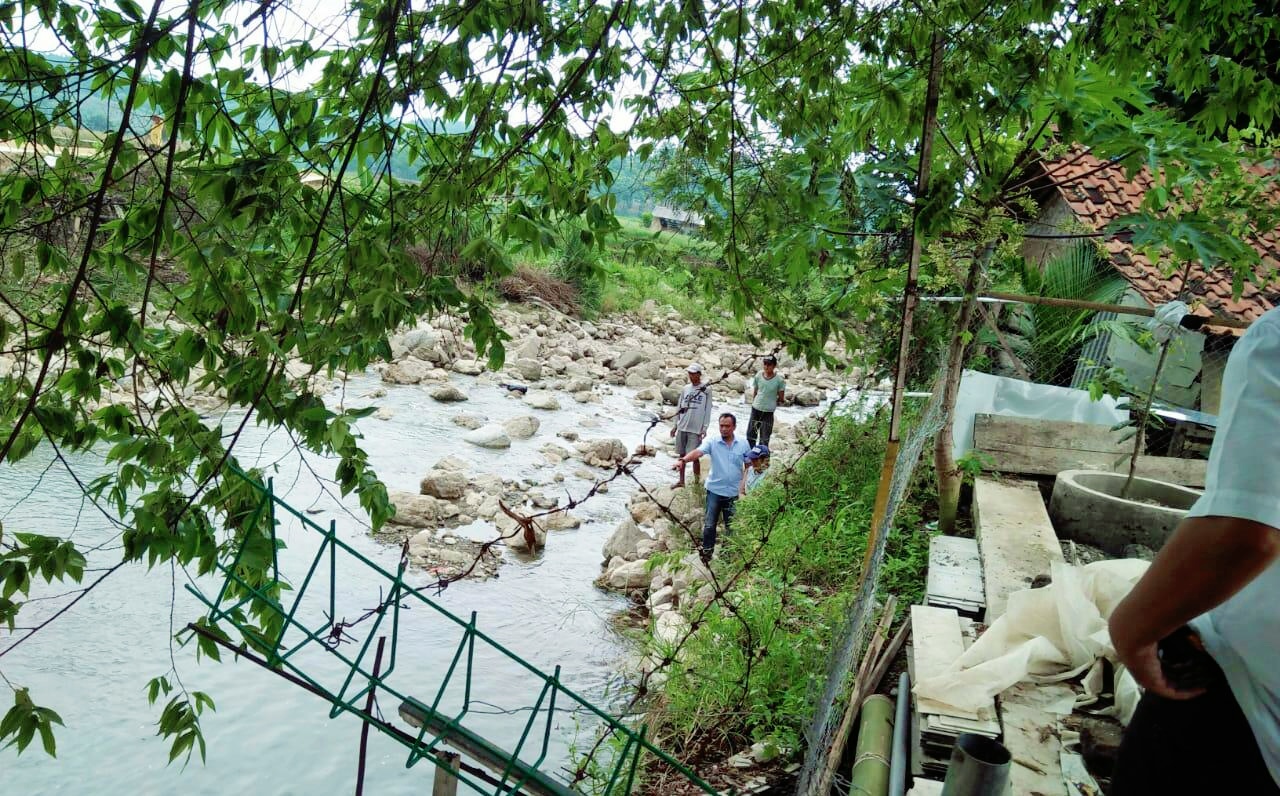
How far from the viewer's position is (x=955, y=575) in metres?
4.41

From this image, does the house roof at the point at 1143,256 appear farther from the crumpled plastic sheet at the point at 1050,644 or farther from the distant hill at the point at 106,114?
the distant hill at the point at 106,114

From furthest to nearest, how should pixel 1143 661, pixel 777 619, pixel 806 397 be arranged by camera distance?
pixel 806 397, pixel 777 619, pixel 1143 661

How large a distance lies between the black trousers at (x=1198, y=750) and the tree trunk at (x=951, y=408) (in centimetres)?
368

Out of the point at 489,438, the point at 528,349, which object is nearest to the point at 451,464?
the point at 489,438

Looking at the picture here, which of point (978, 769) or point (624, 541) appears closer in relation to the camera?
point (978, 769)

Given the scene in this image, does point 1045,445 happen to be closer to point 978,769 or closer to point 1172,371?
point 1172,371

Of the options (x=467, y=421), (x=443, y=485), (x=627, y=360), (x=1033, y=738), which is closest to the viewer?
(x=1033, y=738)

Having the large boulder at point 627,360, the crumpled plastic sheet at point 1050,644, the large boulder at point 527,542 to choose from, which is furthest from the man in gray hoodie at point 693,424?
the large boulder at point 627,360

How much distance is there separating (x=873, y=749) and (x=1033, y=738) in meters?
0.71

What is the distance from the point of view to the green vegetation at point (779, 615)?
4316mm

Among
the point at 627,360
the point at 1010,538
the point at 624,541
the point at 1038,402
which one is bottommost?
the point at 624,541

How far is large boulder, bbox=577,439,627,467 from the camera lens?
10688 millimetres

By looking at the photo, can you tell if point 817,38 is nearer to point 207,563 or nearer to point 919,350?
point 207,563

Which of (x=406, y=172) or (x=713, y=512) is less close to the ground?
(x=406, y=172)
